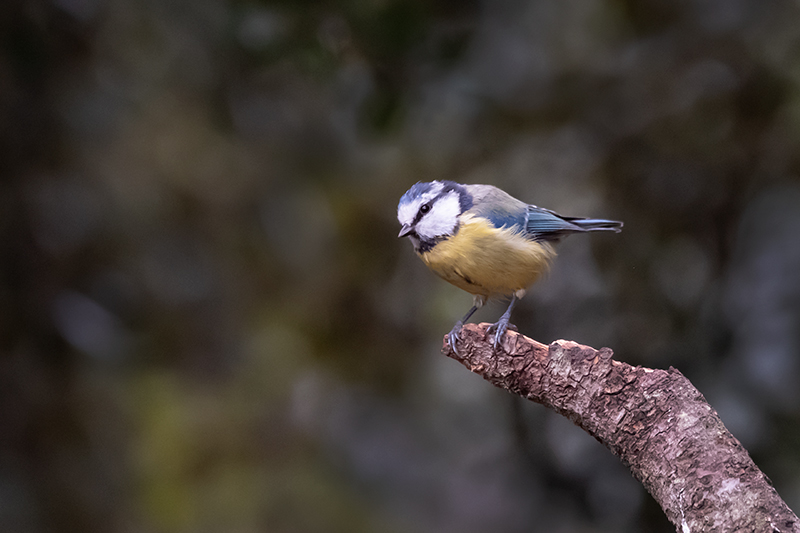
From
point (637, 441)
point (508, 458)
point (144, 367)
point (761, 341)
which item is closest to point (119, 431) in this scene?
point (144, 367)

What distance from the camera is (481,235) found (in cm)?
105

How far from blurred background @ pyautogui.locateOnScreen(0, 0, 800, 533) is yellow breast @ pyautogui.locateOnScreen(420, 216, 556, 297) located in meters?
0.42

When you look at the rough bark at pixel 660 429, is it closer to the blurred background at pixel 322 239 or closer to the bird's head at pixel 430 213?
the bird's head at pixel 430 213

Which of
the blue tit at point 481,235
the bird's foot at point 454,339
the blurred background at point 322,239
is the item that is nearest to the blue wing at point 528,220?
the blue tit at point 481,235

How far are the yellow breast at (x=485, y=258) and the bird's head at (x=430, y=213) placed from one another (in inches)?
0.7

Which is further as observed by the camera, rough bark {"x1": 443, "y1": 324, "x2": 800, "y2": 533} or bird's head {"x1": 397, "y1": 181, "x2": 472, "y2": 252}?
bird's head {"x1": 397, "y1": 181, "x2": 472, "y2": 252}

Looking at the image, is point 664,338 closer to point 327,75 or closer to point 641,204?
point 641,204

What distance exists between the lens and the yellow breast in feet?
3.38

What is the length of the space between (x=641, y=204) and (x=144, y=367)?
132cm

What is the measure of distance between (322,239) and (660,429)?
102 centimetres

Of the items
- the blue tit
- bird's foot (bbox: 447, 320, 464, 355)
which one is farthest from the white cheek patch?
bird's foot (bbox: 447, 320, 464, 355)

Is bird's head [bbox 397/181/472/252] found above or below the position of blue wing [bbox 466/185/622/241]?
below

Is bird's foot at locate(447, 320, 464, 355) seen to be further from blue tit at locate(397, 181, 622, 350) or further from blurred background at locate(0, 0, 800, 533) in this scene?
blurred background at locate(0, 0, 800, 533)

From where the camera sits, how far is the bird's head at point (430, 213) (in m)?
1.08
